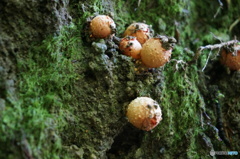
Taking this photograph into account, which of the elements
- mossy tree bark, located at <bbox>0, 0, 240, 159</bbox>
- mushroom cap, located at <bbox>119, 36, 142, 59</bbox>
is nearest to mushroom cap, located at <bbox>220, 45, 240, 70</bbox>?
mossy tree bark, located at <bbox>0, 0, 240, 159</bbox>

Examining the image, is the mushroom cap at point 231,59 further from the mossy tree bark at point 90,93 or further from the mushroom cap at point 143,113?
the mushroom cap at point 143,113

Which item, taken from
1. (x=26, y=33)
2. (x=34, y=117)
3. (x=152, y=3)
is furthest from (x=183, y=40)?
(x=34, y=117)

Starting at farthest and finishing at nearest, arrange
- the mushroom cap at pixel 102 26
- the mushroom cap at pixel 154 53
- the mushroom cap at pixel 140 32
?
the mushroom cap at pixel 140 32, the mushroom cap at pixel 102 26, the mushroom cap at pixel 154 53

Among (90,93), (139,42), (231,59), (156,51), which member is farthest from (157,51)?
(231,59)

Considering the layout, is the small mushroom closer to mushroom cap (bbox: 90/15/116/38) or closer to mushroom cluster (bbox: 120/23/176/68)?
mushroom cluster (bbox: 120/23/176/68)

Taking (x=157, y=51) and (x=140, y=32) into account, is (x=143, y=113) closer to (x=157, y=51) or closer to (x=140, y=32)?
(x=157, y=51)

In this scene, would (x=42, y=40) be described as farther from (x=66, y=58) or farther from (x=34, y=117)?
(x=34, y=117)

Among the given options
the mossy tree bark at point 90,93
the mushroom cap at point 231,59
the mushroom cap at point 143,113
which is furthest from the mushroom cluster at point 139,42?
the mushroom cap at point 231,59
